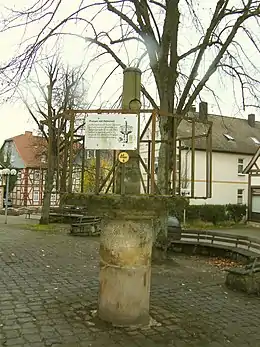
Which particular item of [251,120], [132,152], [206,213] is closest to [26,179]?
[251,120]

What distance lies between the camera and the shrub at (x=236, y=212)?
34312 millimetres

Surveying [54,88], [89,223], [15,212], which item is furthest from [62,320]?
[15,212]

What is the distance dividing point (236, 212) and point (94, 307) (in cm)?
2922

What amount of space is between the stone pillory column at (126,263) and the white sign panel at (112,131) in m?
0.70

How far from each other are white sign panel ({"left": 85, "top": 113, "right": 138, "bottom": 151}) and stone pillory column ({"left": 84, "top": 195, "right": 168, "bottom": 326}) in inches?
27.5

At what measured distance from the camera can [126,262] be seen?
5895 millimetres

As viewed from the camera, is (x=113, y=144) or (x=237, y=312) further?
(x=237, y=312)

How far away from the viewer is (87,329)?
18.7ft

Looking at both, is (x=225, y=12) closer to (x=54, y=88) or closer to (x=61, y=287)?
(x=61, y=287)

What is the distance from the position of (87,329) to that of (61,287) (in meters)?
2.67

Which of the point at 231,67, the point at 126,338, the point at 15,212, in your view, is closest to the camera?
the point at 126,338

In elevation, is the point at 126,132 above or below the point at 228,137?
below

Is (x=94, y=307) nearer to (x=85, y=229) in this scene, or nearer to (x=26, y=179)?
(x=85, y=229)

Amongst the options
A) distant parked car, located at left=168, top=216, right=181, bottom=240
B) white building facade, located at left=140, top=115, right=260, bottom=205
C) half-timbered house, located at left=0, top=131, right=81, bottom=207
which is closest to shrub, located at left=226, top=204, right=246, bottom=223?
white building facade, located at left=140, top=115, right=260, bottom=205
